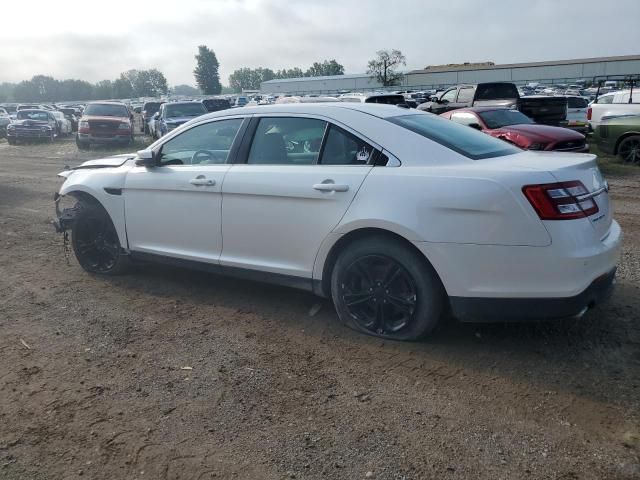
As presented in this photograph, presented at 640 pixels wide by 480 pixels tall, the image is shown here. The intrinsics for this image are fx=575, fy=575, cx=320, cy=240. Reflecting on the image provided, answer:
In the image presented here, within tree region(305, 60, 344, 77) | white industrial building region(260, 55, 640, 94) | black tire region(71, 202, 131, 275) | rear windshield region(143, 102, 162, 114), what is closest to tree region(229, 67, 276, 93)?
tree region(305, 60, 344, 77)

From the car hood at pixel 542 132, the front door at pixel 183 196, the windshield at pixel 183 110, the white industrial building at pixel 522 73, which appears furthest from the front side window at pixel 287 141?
the white industrial building at pixel 522 73

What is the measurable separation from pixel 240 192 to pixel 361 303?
1310 millimetres

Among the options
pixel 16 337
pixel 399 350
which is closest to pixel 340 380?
pixel 399 350

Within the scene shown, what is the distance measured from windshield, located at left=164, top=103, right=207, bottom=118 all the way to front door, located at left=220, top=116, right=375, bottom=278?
55.1ft

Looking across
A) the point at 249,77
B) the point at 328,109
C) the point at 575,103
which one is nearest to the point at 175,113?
the point at 575,103

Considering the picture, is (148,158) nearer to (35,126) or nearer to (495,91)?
(495,91)

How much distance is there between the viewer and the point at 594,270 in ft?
11.5

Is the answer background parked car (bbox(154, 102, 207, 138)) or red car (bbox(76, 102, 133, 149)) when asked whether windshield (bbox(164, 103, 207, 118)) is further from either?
red car (bbox(76, 102, 133, 149))

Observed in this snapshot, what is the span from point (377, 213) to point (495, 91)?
49.6 feet

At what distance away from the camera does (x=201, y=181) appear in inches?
187

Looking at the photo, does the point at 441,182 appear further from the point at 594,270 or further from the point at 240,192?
the point at 240,192

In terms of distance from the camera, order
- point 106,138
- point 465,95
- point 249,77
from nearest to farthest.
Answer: point 465,95 < point 106,138 < point 249,77

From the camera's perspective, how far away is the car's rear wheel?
42.7ft

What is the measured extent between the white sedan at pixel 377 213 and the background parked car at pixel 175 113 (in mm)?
15001
